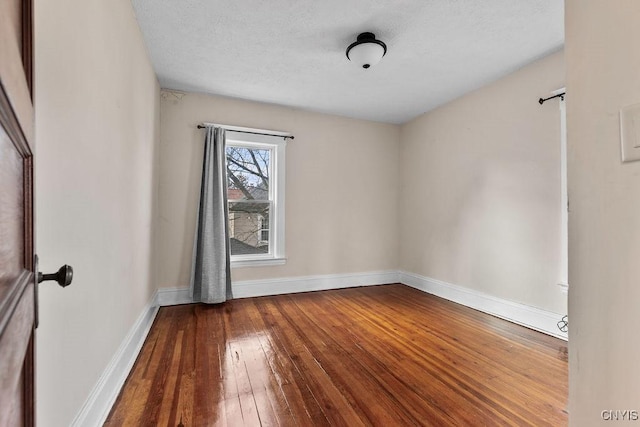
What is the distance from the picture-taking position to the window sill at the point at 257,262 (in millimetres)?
3368

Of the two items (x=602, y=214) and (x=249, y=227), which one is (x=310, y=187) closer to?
(x=249, y=227)

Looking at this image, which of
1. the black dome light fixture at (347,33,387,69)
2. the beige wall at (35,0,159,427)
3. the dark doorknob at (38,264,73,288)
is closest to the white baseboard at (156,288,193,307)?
the beige wall at (35,0,159,427)

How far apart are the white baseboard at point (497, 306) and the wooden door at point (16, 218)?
312 centimetres

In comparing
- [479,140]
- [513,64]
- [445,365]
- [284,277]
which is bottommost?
[445,365]

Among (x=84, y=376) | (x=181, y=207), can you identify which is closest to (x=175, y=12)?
(x=181, y=207)

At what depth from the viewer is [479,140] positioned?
9.93ft

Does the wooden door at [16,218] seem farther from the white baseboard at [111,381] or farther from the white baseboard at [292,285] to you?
the white baseboard at [292,285]

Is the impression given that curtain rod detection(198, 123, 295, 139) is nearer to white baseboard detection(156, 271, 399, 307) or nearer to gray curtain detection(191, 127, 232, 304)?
gray curtain detection(191, 127, 232, 304)

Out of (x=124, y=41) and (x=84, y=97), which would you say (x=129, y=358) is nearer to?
(x=84, y=97)

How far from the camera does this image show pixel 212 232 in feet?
10.2

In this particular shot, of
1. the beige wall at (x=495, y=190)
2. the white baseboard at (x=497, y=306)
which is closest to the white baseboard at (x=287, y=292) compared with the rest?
the white baseboard at (x=497, y=306)

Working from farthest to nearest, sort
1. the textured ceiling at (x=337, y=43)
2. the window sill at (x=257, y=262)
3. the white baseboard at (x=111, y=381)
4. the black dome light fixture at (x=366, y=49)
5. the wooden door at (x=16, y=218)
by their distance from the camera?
the window sill at (x=257, y=262) → the black dome light fixture at (x=366, y=49) → the textured ceiling at (x=337, y=43) → the white baseboard at (x=111, y=381) → the wooden door at (x=16, y=218)

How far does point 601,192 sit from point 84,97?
1847mm

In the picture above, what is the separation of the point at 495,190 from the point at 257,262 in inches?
109
